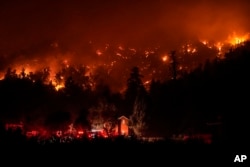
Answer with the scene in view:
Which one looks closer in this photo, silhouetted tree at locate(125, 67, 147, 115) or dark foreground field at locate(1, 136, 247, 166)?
dark foreground field at locate(1, 136, 247, 166)

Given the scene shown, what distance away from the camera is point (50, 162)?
17047 mm

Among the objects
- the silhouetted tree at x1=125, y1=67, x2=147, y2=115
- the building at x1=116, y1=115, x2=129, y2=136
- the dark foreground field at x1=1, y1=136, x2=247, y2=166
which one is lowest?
the dark foreground field at x1=1, y1=136, x2=247, y2=166

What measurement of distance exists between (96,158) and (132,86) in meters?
74.5

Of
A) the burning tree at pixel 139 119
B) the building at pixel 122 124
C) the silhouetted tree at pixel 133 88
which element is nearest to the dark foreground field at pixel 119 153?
the burning tree at pixel 139 119

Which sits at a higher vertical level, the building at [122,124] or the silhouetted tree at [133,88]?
the silhouetted tree at [133,88]

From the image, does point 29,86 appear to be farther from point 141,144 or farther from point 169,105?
point 141,144

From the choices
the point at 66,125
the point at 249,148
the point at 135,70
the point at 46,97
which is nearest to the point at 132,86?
the point at 135,70

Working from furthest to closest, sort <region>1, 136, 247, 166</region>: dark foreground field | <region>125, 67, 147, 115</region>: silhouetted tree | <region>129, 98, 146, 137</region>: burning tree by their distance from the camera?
<region>125, 67, 147, 115</region>: silhouetted tree, <region>129, 98, 146, 137</region>: burning tree, <region>1, 136, 247, 166</region>: dark foreground field

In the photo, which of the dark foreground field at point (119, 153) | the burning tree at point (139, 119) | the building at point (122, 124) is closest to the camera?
the dark foreground field at point (119, 153)

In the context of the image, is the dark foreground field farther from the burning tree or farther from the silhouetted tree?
the silhouetted tree

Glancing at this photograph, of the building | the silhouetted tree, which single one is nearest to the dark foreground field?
the building

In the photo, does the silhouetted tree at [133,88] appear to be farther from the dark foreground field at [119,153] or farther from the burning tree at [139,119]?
the dark foreground field at [119,153]

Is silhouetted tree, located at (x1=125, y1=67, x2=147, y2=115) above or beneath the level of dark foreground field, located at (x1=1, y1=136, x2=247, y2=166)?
above

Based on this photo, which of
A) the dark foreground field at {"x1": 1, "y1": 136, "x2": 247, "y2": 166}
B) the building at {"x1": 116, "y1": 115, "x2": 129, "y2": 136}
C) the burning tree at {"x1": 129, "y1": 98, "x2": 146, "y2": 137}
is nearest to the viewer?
the dark foreground field at {"x1": 1, "y1": 136, "x2": 247, "y2": 166}
